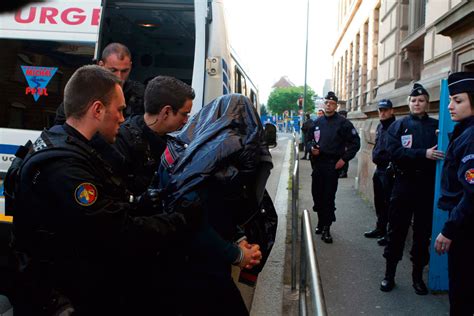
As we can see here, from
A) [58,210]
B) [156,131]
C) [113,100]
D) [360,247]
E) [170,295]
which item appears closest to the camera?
[58,210]

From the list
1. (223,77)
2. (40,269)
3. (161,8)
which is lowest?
(40,269)

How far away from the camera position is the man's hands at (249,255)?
1819 mm

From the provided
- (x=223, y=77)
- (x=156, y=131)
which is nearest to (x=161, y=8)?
(x=223, y=77)

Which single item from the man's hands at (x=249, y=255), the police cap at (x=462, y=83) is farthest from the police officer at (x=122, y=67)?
the police cap at (x=462, y=83)

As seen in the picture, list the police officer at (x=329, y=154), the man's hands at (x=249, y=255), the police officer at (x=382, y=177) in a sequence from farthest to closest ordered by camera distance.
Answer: the police officer at (x=329, y=154), the police officer at (x=382, y=177), the man's hands at (x=249, y=255)

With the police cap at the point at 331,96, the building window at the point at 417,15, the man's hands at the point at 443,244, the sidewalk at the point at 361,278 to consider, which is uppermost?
the building window at the point at 417,15

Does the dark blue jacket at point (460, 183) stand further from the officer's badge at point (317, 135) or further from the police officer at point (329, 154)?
the officer's badge at point (317, 135)

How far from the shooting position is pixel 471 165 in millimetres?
2590

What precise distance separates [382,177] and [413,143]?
168 cm

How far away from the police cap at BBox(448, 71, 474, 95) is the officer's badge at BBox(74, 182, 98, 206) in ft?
7.69

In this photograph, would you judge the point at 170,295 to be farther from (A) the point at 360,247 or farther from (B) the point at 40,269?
(A) the point at 360,247

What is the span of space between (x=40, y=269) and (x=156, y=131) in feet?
3.80

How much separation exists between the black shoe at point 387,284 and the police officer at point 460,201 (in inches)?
55.5

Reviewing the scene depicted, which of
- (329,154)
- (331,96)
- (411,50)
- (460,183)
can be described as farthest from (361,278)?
(411,50)
